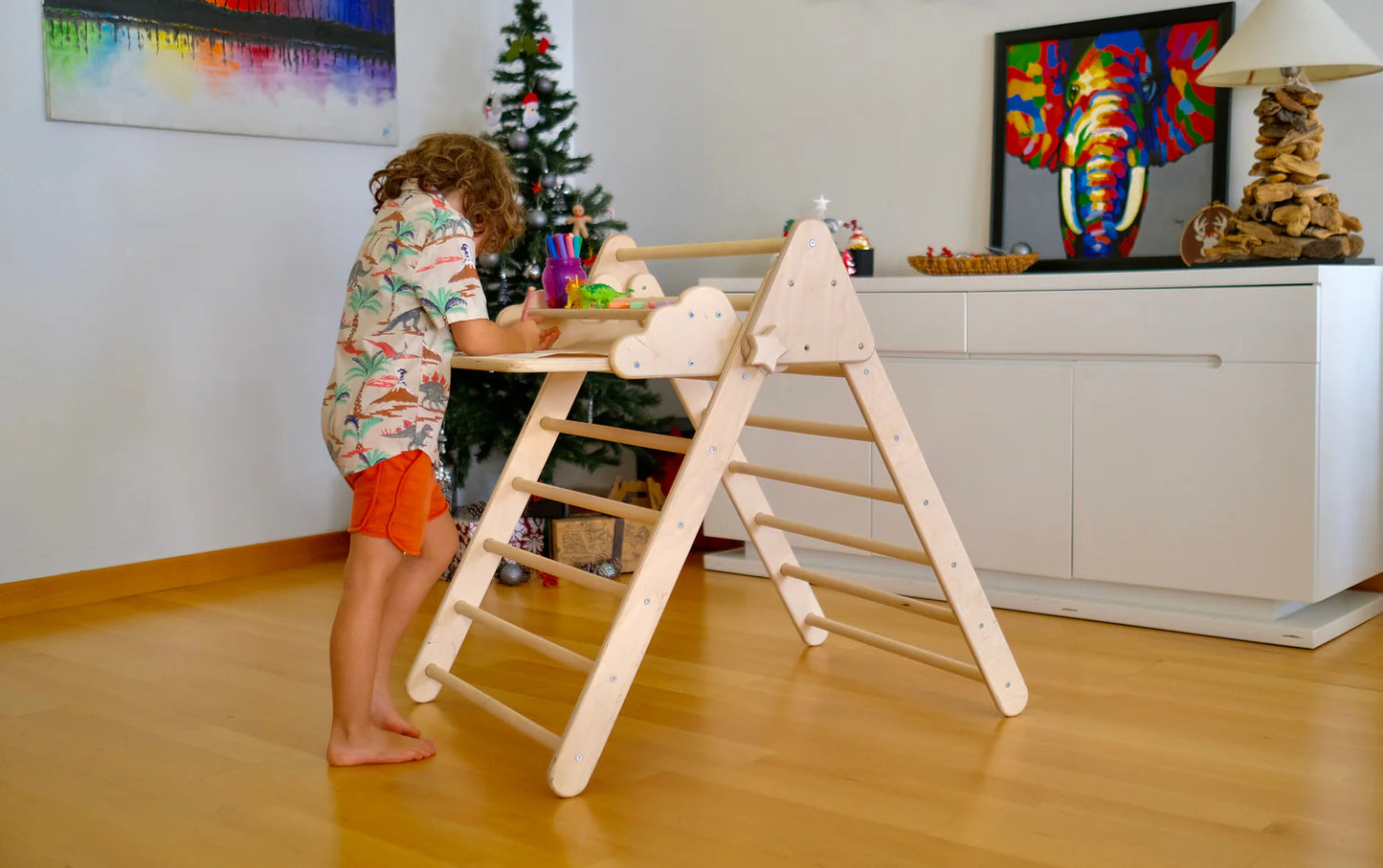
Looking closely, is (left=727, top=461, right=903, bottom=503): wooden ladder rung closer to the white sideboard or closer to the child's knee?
the child's knee

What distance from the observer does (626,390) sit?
3.70 meters

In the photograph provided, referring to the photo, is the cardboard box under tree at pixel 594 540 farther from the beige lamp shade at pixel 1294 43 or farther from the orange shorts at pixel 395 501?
the beige lamp shade at pixel 1294 43

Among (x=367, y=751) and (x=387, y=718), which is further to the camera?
(x=387, y=718)

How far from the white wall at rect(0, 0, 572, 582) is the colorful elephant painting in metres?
1.80

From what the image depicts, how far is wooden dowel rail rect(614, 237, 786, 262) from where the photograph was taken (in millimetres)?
2115

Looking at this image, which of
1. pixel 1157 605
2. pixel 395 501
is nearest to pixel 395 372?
pixel 395 501

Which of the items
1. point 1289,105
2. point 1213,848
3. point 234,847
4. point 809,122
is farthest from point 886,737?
point 809,122

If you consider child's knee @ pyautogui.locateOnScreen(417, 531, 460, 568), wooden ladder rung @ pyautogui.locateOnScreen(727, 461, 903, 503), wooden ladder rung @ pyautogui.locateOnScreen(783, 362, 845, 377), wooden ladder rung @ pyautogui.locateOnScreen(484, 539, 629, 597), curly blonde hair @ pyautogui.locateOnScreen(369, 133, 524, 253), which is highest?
curly blonde hair @ pyautogui.locateOnScreen(369, 133, 524, 253)

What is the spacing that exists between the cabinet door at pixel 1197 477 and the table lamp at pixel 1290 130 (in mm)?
316

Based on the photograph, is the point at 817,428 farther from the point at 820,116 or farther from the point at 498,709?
the point at 820,116

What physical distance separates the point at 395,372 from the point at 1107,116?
2.16m

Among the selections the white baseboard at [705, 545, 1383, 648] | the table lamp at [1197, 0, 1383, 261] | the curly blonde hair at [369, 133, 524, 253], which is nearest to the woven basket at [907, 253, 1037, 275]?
the table lamp at [1197, 0, 1383, 261]

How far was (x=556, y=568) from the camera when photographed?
219 cm

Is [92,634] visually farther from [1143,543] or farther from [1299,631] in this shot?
[1299,631]
